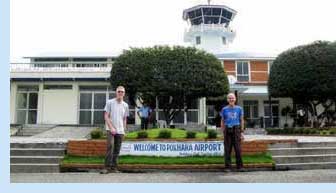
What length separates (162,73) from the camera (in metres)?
21.1

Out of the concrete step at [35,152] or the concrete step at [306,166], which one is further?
the concrete step at [35,152]

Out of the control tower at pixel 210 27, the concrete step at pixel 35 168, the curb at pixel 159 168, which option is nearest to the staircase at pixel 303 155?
the curb at pixel 159 168

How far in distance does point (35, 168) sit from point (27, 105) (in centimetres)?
1662

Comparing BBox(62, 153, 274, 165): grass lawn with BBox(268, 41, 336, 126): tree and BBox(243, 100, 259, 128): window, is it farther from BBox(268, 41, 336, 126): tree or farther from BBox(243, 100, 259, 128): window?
BBox(243, 100, 259, 128): window

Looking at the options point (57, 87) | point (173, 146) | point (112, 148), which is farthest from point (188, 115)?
point (112, 148)

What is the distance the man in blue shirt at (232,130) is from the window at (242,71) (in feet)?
70.8

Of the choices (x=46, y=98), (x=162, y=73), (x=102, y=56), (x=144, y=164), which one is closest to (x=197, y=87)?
(x=162, y=73)

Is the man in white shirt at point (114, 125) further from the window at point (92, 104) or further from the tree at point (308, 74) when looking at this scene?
the tree at point (308, 74)

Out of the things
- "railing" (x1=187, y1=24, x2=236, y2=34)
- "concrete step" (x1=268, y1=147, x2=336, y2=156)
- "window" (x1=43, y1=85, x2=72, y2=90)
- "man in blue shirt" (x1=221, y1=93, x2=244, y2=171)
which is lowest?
"concrete step" (x1=268, y1=147, x2=336, y2=156)

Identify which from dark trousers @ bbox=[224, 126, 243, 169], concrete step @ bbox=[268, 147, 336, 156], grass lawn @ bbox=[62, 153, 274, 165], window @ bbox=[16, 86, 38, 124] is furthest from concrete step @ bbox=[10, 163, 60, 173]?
window @ bbox=[16, 86, 38, 124]

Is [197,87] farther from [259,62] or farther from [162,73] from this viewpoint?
[259,62]

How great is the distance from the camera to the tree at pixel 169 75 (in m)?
20.9

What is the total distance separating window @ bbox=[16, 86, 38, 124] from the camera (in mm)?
23922

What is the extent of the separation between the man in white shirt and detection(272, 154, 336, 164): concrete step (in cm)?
340
